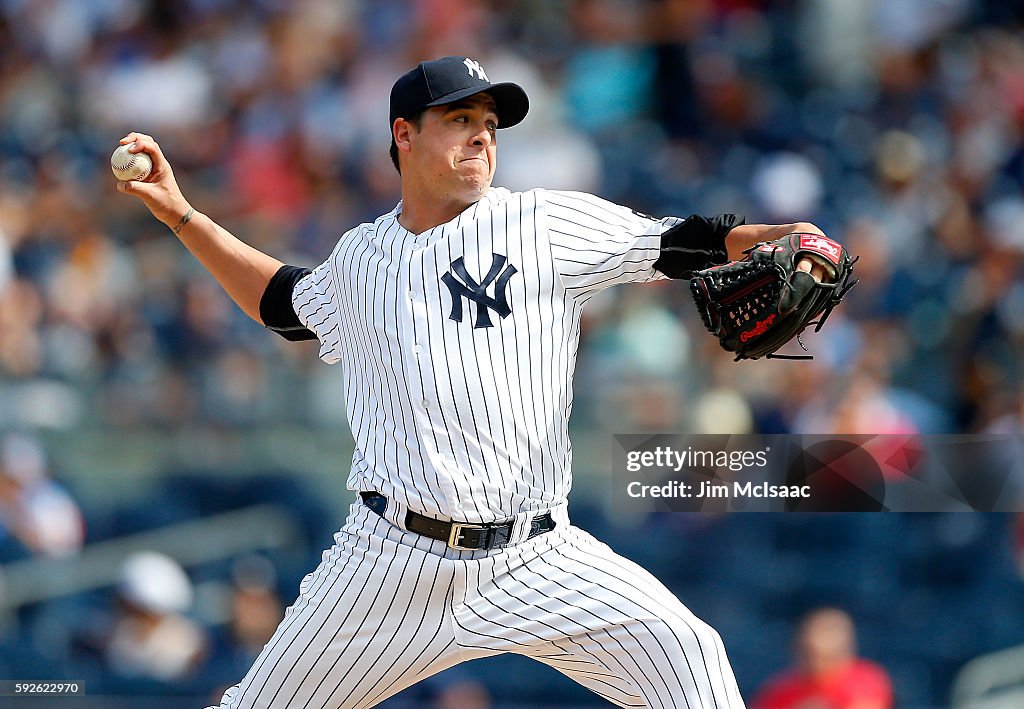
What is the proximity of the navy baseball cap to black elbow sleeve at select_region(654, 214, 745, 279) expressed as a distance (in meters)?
A: 0.42

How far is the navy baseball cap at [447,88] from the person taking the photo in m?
2.45

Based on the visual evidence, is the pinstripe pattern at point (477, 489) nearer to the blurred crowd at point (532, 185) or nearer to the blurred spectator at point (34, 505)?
the blurred crowd at point (532, 185)

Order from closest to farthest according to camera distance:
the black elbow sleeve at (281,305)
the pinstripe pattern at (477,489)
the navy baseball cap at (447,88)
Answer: the pinstripe pattern at (477,489) < the navy baseball cap at (447,88) < the black elbow sleeve at (281,305)

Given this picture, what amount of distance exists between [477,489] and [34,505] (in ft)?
10.1

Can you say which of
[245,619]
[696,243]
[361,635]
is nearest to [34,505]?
[245,619]

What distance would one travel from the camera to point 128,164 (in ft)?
8.72

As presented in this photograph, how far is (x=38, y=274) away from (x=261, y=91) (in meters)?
1.19

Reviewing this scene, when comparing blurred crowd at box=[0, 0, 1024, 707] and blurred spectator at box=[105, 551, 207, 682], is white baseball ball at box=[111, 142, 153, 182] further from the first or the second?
blurred spectator at box=[105, 551, 207, 682]

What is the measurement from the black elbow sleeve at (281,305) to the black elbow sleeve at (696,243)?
2.84ft

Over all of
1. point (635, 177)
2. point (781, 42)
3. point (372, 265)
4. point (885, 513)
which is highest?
point (781, 42)


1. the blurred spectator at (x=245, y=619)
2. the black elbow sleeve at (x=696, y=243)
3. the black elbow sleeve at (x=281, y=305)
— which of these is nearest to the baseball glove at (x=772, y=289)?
the black elbow sleeve at (x=696, y=243)

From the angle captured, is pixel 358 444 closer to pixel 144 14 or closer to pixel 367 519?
pixel 367 519

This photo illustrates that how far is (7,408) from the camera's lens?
4824 millimetres

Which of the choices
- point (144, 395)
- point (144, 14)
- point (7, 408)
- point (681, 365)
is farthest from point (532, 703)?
point (144, 14)
